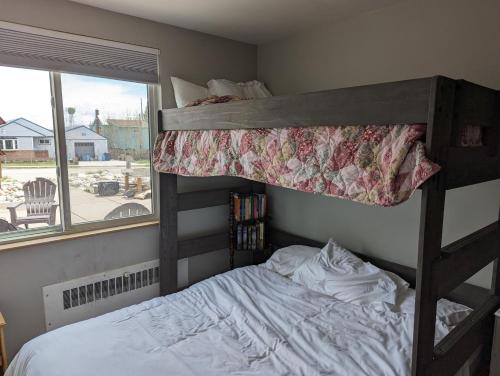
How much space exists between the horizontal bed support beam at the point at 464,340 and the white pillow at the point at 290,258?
1.15m

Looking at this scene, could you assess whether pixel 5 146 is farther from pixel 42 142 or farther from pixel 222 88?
pixel 222 88

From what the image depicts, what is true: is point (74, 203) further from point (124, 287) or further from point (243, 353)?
point (243, 353)

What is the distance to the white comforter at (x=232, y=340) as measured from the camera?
1614mm

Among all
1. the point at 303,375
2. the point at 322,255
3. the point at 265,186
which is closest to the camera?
the point at 303,375

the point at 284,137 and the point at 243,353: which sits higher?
the point at 284,137

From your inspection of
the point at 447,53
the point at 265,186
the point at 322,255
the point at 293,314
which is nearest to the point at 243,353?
the point at 293,314

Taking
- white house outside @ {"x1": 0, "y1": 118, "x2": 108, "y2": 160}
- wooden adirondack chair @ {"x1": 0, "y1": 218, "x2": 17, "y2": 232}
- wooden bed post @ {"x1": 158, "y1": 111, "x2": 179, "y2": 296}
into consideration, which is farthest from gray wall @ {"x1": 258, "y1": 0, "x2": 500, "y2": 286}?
wooden adirondack chair @ {"x1": 0, "y1": 218, "x2": 17, "y2": 232}

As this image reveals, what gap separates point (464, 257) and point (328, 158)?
0.69 meters

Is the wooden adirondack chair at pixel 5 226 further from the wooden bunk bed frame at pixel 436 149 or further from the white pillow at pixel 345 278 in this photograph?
the white pillow at pixel 345 278

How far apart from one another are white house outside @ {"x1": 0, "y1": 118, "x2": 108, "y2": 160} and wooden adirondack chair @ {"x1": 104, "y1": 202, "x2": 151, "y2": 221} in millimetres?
408

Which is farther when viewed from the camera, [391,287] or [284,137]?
[391,287]

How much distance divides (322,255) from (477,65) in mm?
1510

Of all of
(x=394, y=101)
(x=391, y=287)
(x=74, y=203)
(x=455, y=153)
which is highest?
(x=394, y=101)

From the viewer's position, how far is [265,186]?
3.33 metres
